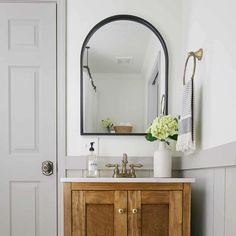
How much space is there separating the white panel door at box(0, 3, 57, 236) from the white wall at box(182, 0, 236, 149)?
982 millimetres

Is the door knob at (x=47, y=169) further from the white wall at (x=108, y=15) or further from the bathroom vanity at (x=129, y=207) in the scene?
the bathroom vanity at (x=129, y=207)

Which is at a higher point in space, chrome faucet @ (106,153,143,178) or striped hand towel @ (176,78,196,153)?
striped hand towel @ (176,78,196,153)

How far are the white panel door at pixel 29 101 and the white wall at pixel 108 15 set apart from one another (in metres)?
0.11

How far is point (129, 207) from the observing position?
186 centimetres

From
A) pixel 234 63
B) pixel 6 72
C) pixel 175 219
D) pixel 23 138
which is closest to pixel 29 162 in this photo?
pixel 23 138

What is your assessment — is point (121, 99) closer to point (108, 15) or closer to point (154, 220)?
point (108, 15)

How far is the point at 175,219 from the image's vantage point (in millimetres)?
1864

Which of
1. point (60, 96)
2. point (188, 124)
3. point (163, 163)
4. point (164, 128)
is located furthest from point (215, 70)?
point (60, 96)

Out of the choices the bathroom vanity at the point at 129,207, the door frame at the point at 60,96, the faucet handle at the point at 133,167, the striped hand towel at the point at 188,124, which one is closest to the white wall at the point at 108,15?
the door frame at the point at 60,96

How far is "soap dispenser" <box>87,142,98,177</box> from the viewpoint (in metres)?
2.25

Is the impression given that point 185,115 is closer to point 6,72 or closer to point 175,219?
point 175,219

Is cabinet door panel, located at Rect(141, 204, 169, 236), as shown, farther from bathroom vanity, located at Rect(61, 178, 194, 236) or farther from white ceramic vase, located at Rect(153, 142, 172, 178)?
white ceramic vase, located at Rect(153, 142, 172, 178)

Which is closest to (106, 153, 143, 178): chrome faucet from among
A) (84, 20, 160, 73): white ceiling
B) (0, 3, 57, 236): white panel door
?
(0, 3, 57, 236): white panel door

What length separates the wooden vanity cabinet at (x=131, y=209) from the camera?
186 centimetres
